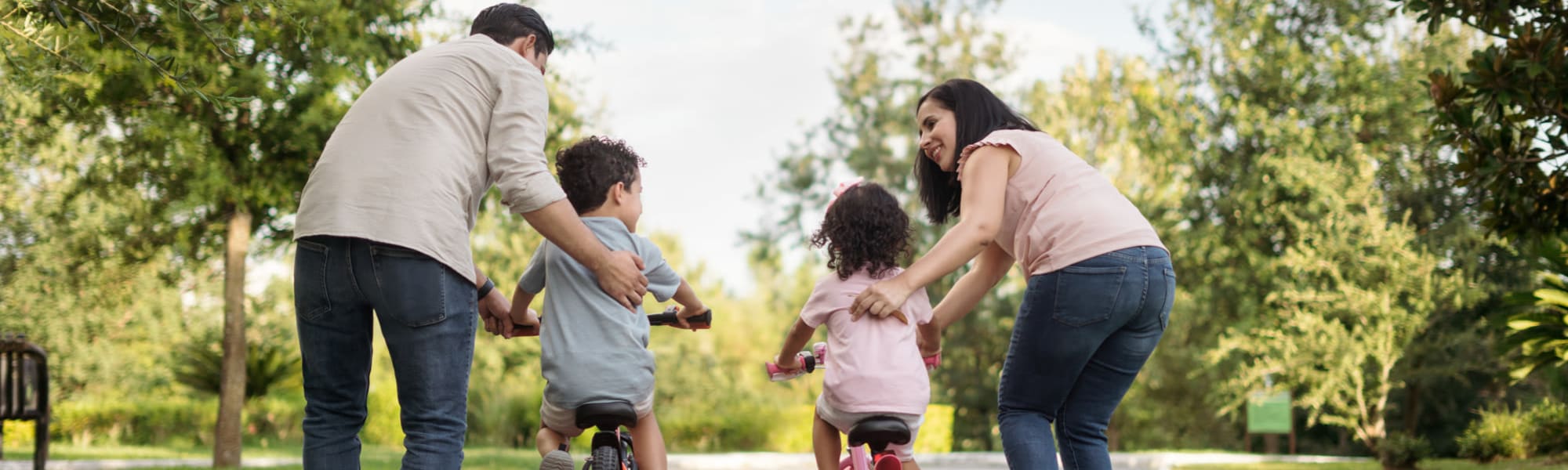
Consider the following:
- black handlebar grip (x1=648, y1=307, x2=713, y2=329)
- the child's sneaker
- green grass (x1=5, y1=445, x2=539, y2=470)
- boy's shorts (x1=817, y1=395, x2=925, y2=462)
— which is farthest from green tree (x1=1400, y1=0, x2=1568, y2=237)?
green grass (x1=5, y1=445, x2=539, y2=470)

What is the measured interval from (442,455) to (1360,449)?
27139 mm

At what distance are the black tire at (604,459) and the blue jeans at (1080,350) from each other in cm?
108

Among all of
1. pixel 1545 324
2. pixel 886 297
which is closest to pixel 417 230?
pixel 886 297

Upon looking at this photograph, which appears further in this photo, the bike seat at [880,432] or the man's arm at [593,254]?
the bike seat at [880,432]

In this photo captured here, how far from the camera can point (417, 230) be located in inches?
114

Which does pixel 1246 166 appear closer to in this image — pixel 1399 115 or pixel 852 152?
pixel 1399 115

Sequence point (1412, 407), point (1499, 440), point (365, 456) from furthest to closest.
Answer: point (1412, 407) → point (1499, 440) → point (365, 456)

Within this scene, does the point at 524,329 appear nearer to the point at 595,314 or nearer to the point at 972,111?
the point at 595,314

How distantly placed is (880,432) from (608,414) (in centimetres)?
85

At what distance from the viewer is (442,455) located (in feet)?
9.89

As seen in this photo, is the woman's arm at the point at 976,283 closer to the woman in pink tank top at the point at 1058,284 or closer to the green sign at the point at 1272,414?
the woman in pink tank top at the point at 1058,284

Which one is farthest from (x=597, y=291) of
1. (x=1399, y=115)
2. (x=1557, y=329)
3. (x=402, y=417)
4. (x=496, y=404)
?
(x=1399, y=115)

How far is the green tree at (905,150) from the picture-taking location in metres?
28.9

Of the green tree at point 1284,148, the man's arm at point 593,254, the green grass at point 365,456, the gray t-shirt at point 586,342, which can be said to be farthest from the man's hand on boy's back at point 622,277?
the green tree at point 1284,148
